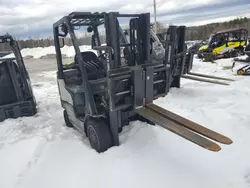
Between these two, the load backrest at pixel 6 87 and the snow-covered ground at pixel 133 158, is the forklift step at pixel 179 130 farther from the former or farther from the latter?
the load backrest at pixel 6 87

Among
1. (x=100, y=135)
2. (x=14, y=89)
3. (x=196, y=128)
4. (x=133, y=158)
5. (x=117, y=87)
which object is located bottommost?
(x=133, y=158)

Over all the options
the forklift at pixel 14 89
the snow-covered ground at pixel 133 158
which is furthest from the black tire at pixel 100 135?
the forklift at pixel 14 89

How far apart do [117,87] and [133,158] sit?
1091 millimetres

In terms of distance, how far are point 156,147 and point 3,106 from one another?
13.6 feet

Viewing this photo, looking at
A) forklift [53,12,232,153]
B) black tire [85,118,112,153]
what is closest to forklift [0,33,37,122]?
forklift [53,12,232,153]

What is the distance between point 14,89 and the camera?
20.2ft

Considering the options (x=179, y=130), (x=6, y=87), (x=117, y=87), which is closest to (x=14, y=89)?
(x=6, y=87)

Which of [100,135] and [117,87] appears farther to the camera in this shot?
[100,135]

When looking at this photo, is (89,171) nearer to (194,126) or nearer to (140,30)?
(194,126)

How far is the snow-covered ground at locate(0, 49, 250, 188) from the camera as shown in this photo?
3078 millimetres

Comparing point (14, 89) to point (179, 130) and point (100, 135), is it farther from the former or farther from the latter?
point (179, 130)

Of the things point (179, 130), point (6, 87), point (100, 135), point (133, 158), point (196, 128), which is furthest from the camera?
point (6, 87)

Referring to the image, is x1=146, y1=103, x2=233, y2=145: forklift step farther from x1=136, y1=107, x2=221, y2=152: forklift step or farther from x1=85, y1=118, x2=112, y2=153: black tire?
x1=85, y1=118, x2=112, y2=153: black tire

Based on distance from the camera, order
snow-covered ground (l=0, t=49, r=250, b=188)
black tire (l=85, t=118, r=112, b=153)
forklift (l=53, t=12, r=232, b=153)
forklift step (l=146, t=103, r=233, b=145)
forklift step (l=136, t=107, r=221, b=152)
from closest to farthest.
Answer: forklift step (l=136, t=107, r=221, b=152) < forklift step (l=146, t=103, r=233, b=145) < snow-covered ground (l=0, t=49, r=250, b=188) < forklift (l=53, t=12, r=232, b=153) < black tire (l=85, t=118, r=112, b=153)
